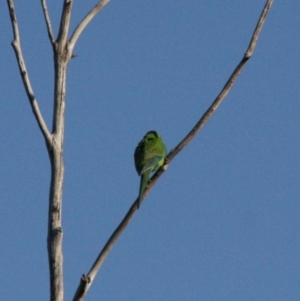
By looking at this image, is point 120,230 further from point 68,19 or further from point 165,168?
point 68,19

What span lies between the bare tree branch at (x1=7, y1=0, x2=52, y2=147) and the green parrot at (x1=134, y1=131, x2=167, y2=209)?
136 inches

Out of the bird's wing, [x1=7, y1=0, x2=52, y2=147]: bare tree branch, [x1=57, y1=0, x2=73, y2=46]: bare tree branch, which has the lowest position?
[x1=7, y1=0, x2=52, y2=147]: bare tree branch

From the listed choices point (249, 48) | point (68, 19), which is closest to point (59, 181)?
point (68, 19)

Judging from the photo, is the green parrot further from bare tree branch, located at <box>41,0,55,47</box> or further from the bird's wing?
bare tree branch, located at <box>41,0,55,47</box>

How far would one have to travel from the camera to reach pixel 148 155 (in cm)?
869

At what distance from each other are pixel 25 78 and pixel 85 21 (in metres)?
0.77

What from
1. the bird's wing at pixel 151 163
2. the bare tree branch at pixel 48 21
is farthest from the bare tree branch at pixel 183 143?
the bird's wing at pixel 151 163

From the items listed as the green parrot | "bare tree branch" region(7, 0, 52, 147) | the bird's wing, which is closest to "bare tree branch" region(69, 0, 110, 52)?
"bare tree branch" region(7, 0, 52, 147)

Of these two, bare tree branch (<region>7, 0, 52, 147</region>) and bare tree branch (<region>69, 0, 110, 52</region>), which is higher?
bare tree branch (<region>69, 0, 110, 52</region>)

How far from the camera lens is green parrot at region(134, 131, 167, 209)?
8.30 m

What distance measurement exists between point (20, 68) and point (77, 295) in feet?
5.05

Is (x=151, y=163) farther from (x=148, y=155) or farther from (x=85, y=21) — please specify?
(x=85, y=21)

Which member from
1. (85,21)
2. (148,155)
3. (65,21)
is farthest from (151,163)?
(65,21)

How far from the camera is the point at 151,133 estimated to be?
9.91m
